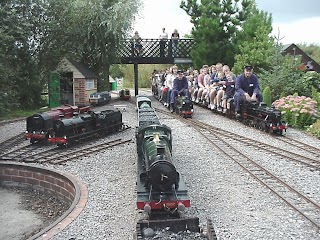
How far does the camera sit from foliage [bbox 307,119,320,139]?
42.8ft

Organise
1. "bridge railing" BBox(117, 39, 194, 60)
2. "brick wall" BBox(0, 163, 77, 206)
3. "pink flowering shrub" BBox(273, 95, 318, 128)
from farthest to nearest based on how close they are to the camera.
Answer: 1. "bridge railing" BBox(117, 39, 194, 60)
2. "pink flowering shrub" BBox(273, 95, 318, 128)
3. "brick wall" BBox(0, 163, 77, 206)

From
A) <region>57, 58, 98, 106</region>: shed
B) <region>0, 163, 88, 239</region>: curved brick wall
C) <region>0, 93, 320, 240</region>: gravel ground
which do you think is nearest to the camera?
<region>0, 93, 320, 240</region>: gravel ground

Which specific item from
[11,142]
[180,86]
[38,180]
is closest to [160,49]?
[180,86]

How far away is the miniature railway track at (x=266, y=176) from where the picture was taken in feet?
21.3

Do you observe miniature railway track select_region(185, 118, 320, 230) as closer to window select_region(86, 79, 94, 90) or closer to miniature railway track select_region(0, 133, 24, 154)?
miniature railway track select_region(0, 133, 24, 154)

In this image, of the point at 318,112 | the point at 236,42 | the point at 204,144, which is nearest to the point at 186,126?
the point at 204,144

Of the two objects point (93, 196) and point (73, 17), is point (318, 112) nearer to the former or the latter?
point (93, 196)

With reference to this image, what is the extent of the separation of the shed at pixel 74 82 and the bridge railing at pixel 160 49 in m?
4.56

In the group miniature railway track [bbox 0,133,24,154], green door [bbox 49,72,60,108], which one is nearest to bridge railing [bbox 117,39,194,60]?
green door [bbox 49,72,60,108]

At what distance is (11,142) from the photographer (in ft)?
41.4

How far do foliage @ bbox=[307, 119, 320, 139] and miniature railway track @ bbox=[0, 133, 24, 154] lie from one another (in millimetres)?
9090

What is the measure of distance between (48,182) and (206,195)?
3936 millimetres

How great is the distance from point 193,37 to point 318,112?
13417mm

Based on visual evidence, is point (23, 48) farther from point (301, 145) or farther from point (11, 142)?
point (301, 145)
